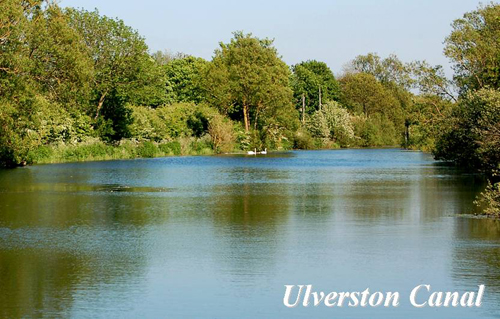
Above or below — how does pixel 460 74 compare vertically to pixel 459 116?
above

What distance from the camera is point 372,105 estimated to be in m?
134

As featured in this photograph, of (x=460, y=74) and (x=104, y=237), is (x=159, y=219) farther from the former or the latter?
(x=460, y=74)

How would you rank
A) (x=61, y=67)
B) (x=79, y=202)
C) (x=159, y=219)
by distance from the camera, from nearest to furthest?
(x=159, y=219)
(x=79, y=202)
(x=61, y=67)

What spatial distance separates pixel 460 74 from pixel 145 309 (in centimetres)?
5122

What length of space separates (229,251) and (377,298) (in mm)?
4610

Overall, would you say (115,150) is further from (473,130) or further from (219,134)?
(473,130)

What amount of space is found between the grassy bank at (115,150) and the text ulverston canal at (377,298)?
150 ft

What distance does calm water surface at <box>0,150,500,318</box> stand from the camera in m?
10.6

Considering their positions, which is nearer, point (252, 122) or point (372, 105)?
point (252, 122)

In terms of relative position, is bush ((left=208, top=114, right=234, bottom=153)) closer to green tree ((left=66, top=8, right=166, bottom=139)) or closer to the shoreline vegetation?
the shoreline vegetation

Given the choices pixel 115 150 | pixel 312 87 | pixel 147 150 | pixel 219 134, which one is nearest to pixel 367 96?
pixel 312 87

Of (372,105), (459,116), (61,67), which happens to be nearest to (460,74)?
(459,116)

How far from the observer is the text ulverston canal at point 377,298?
1059cm

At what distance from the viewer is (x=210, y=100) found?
94812mm
